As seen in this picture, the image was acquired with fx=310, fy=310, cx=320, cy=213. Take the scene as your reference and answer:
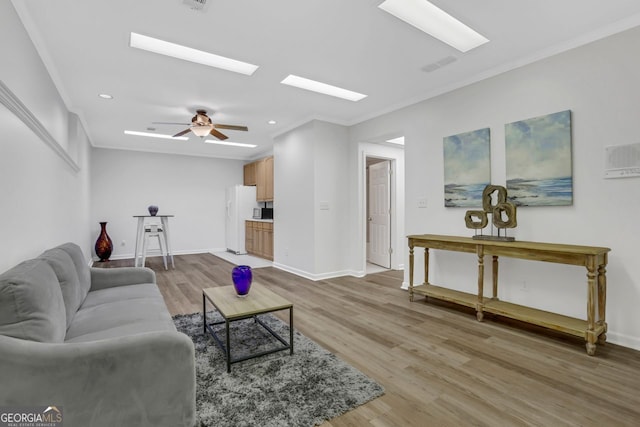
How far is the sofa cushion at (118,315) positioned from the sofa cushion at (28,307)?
Answer: 0.23 m

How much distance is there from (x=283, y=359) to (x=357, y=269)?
3.08 m

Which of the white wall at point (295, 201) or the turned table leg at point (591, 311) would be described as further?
the white wall at point (295, 201)

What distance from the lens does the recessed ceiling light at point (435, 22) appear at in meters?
2.40

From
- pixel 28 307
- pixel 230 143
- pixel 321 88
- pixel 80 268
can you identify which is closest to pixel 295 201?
pixel 321 88

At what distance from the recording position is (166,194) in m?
7.84

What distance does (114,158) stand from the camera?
286 inches

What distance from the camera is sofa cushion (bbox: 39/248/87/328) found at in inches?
76.2

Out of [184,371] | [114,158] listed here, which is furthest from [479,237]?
[114,158]

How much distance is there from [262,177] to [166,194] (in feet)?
8.23

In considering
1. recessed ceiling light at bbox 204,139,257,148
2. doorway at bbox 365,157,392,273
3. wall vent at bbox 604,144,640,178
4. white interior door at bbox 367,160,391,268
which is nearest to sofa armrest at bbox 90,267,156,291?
doorway at bbox 365,157,392,273

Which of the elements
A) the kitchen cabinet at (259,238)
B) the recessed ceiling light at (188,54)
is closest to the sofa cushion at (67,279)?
the recessed ceiling light at (188,54)

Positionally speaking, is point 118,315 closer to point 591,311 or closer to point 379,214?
point 591,311

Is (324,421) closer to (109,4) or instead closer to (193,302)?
(193,302)

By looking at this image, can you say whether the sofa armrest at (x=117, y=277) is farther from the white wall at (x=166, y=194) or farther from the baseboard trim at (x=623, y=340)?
the white wall at (x=166, y=194)
